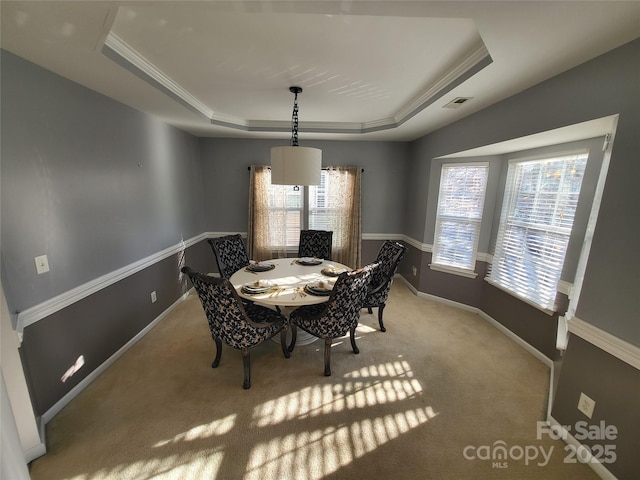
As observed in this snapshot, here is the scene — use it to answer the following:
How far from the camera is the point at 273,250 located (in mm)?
4340

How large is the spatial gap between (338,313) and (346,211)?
249cm

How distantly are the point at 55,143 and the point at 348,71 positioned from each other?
221 centimetres

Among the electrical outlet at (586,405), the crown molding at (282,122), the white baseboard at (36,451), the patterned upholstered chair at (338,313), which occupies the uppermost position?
the crown molding at (282,122)

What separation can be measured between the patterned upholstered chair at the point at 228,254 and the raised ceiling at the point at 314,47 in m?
1.48

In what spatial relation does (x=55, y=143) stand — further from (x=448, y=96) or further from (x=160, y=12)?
(x=448, y=96)

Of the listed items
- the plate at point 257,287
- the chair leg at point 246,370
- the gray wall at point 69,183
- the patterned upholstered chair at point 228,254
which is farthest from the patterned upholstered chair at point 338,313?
the gray wall at point 69,183

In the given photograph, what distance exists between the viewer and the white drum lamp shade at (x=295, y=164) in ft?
7.21

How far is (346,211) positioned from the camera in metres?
4.30

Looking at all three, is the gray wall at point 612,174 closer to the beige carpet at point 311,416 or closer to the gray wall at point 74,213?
the beige carpet at point 311,416

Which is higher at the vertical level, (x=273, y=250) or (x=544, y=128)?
(x=544, y=128)

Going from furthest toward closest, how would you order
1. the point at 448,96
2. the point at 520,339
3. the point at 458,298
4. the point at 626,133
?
1. the point at 458,298
2. the point at 520,339
3. the point at 448,96
4. the point at 626,133

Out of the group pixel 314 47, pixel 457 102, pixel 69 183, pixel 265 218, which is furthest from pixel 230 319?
pixel 457 102

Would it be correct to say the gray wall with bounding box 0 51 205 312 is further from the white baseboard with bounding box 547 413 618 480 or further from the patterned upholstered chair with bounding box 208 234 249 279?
the white baseboard with bounding box 547 413 618 480

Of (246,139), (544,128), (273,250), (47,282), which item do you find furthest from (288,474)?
(246,139)
